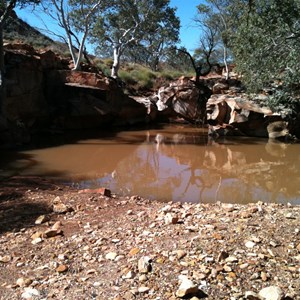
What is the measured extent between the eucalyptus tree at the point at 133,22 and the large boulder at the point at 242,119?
953 cm

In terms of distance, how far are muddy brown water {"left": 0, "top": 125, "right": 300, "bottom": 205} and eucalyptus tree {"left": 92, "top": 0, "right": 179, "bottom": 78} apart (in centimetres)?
1204

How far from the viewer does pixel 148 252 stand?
11.9 feet

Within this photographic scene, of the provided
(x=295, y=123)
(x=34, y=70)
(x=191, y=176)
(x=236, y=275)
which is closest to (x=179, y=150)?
(x=191, y=176)

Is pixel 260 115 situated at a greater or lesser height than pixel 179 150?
greater

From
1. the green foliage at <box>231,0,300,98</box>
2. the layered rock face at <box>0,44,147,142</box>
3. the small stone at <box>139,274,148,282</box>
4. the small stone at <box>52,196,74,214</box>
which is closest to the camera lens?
the small stone at <box>139,274,148,282</box>

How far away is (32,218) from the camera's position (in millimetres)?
4965

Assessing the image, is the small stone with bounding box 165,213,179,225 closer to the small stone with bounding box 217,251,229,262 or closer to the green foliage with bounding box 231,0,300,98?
the small stone with bounding box 217,251,229,262

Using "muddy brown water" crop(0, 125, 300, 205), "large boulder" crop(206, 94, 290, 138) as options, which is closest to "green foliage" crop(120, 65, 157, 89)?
"large boulder" crop(206, 94, 290, 138)

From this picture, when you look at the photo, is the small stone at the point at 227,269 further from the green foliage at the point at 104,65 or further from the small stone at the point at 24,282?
the green foliage at the point at 104,65

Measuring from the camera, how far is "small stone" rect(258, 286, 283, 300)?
9.04ft

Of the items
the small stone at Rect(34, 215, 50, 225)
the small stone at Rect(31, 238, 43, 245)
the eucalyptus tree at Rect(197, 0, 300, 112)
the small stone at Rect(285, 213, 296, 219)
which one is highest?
the eucalyptus tree at Rect(197, 0, 300, 112)

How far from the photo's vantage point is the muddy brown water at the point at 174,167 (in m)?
7.85

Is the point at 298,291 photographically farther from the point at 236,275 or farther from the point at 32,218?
the point at 32,218

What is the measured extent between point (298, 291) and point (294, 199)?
4849 millimetres
